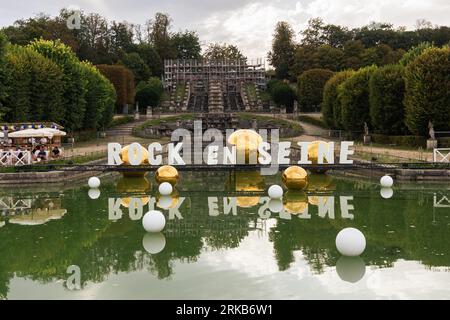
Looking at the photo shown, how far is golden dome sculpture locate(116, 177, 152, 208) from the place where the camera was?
2278 centimetres

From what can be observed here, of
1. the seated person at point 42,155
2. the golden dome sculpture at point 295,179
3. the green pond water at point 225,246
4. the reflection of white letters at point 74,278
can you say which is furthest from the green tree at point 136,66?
the reflection of white letters at point 74,278

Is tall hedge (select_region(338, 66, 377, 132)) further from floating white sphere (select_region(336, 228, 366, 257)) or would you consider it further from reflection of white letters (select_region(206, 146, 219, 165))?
Result: floating white sphere (select_region(336, 228, 366, 257))

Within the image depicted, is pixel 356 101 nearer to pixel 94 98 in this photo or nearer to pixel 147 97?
pixel 94 98

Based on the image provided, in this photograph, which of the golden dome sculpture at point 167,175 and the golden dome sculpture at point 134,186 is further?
the golden dome sculpture at point 167,175

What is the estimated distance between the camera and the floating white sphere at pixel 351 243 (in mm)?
12875

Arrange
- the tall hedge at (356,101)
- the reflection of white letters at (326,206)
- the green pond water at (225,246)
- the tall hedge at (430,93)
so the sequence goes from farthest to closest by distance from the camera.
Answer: the tall hedge at (356,101), the tall hedge at (430,93), the reflection of white letters at (326,206), the green pond water at (225,246)

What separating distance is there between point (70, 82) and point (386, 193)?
32637 millimetres

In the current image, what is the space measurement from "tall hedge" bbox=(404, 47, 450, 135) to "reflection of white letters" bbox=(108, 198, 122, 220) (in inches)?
1047

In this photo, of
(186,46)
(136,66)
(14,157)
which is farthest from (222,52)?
(14,157)

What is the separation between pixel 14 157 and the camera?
31.9 meters

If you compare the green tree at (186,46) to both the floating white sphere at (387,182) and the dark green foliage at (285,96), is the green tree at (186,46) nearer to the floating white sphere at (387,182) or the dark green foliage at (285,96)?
the dark green foliage at (285,96)

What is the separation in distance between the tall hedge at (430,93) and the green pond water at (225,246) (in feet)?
52.8

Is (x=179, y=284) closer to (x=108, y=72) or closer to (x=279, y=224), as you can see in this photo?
(x=279, y=224)

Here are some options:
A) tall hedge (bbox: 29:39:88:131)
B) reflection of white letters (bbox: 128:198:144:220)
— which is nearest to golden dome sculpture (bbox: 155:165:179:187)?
reflection of white letters (bbox: 128:198:144:220)
